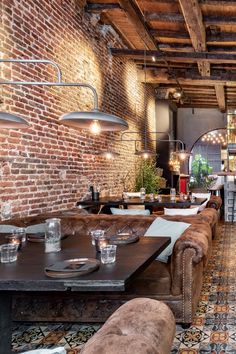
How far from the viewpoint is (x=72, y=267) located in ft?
7.24

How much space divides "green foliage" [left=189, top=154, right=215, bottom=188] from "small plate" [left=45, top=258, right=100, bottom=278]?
15.7 m

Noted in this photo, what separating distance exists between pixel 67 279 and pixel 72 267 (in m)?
0.16

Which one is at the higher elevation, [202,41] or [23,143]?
[202,41]

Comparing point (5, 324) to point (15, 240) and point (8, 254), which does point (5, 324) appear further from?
point (15, 240)

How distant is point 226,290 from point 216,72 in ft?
24.3

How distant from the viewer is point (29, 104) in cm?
498

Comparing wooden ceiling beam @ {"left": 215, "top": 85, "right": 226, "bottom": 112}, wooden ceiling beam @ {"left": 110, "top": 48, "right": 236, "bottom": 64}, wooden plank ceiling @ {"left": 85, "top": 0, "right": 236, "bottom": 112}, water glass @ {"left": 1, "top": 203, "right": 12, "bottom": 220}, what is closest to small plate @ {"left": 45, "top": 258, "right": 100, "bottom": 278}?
water glass @ {"left": 1, "top": 203, "right": 12, "bottom": 220}

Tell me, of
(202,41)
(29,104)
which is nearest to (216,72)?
(202,41)

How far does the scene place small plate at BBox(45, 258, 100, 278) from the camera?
2.08m

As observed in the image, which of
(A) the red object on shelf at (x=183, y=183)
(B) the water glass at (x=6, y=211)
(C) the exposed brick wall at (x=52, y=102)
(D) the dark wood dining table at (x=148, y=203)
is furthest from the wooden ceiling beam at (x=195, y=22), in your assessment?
(A) the red object on shelf at (x=183, y=183)

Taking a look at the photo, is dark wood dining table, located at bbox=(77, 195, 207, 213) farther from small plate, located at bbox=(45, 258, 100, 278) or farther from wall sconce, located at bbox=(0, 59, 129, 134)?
small plate, located at bbox=(45, 258, 100, 278)

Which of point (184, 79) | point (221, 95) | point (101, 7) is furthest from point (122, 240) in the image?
point (221, 95)

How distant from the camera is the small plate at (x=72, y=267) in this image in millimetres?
2084

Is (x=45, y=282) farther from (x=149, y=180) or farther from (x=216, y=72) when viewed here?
(x=216, y=72)
